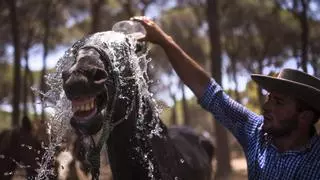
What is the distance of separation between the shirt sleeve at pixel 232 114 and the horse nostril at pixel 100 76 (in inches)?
34.7

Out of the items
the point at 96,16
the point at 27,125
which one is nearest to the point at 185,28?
the point at 96,16

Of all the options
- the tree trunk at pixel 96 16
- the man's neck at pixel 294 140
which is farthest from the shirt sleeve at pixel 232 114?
the tree trunk at pixel 96 16

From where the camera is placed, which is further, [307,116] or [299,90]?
[307,116]

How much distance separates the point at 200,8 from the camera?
2805 cm

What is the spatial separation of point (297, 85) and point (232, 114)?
0.56m

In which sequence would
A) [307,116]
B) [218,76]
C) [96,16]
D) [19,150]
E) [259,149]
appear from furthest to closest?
[96,16] → [218,76] → [19,150] → [259,149] → [307,116]

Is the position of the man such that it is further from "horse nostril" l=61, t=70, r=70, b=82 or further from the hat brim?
"horse nostril" l=61, t=70, r=70, b=82

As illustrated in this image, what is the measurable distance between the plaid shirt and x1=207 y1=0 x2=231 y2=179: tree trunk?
41.9ft

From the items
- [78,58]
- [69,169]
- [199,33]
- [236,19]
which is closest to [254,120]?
[78,58]

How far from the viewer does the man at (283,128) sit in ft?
9.89

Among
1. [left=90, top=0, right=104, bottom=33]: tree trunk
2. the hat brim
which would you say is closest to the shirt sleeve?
the hat brim

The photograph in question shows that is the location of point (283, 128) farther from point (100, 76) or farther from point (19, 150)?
point (19, 150)

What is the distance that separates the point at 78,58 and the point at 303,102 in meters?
1.25

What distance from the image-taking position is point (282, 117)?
3.07 metres
